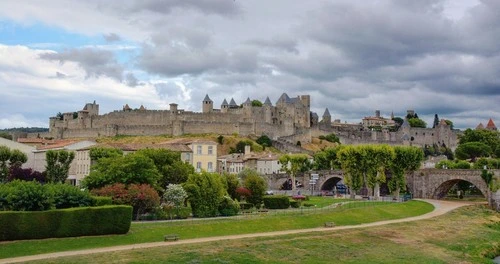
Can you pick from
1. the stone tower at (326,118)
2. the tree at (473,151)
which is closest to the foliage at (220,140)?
the tree at (473,151)

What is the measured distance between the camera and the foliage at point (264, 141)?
138000mm

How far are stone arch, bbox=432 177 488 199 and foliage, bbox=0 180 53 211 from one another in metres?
53.8

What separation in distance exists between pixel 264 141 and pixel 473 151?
48.1 metres

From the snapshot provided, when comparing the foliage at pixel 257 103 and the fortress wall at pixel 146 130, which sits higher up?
the foliage at pixel 257 103

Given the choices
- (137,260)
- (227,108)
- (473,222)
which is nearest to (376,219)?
(473,222)

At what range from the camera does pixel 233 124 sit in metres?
148

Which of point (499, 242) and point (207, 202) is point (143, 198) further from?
point (499, 242)

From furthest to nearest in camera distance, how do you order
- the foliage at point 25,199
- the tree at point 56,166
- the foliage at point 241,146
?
the foliage at point 241,146
the tree at point 56,166
the foliage at point 25,199

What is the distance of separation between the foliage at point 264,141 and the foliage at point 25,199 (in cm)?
10379

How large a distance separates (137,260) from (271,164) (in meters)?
84.0

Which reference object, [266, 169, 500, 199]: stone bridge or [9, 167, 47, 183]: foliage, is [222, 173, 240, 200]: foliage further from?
[266, 169, 500, 199]: stone bridge

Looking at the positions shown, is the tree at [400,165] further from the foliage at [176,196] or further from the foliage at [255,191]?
the foliage at [176,196]

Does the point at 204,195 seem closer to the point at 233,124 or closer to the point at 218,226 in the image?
the point at 218,226

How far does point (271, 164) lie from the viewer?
111562 millimetres
